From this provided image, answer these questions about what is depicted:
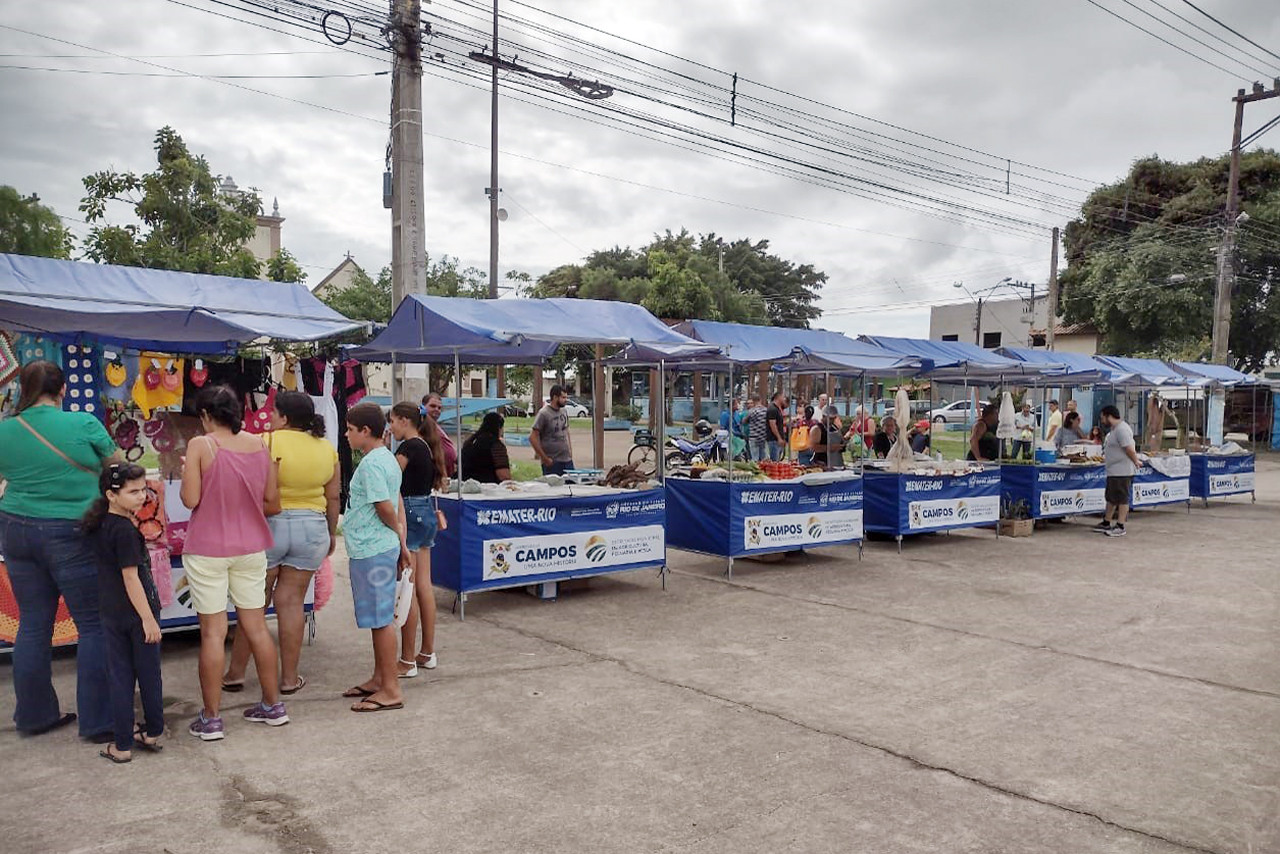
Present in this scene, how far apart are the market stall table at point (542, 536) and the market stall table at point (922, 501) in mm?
3774

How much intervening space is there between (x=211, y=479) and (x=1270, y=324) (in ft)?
121

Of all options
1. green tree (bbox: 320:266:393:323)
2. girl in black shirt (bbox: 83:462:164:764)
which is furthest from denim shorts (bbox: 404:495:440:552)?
green tree (bbox: 320:266:393:323)

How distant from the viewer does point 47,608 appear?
4664mm

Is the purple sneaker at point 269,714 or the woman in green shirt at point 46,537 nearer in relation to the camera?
the woman in green shirt at point 46,537

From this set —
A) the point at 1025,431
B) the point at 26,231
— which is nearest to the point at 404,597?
the point at 1025,431

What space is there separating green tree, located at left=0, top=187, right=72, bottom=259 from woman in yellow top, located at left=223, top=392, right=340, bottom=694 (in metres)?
21.2

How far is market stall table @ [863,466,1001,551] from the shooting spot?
36.1 ft

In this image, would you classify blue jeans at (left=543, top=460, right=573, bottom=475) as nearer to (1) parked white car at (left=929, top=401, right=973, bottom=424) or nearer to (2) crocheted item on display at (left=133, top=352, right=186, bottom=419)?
(2) crocheted item on display at (left=133, top=352, right=186, bottom=419)

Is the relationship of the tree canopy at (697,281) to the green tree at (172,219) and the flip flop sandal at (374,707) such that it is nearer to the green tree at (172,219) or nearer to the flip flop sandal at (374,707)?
the green tree at (172,219)

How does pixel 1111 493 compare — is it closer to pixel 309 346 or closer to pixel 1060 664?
pixel 1060 664

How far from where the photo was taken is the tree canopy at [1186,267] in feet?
102

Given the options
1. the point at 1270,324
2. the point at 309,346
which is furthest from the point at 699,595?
the point at 1270,324

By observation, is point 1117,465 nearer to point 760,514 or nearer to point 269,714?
point 760,514

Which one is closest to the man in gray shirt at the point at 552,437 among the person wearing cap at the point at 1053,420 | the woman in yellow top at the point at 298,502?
the woman in yellow top at the point at 298,502
